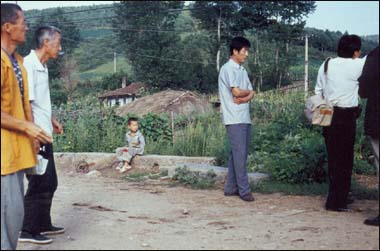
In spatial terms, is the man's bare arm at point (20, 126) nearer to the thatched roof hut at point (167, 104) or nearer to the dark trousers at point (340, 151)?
the dark trousers at point (340, 151)

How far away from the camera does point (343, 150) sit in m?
6.15

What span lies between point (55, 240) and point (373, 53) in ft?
10.9

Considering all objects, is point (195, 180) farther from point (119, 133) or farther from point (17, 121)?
point (17, 121)

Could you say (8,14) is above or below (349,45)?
above

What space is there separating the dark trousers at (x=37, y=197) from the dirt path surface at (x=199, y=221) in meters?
0.20

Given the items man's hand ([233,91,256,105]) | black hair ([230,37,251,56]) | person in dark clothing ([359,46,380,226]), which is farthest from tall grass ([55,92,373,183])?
person in dark clothing ([359,46,380,226])

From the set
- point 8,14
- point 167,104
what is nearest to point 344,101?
point 8,14

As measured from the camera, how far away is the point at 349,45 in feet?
20.0

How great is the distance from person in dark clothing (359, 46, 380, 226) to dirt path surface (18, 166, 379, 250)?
0.83 metres

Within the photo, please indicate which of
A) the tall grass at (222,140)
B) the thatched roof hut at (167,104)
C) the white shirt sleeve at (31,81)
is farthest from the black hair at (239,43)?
the thatched roof hut at (167,104)

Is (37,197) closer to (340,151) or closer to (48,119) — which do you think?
(48,119)

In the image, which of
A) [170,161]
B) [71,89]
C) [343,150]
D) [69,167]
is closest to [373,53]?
[343,150]

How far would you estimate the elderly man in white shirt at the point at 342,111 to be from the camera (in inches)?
240

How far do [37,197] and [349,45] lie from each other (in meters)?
3.49
